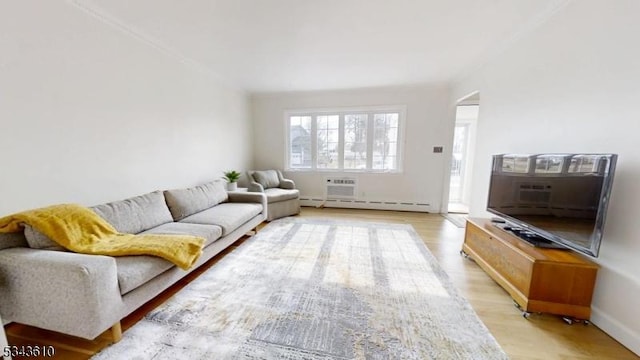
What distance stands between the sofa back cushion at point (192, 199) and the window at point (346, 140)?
2.14 metres

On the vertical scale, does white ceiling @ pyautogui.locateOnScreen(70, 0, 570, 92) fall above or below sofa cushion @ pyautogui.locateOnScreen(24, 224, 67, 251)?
above

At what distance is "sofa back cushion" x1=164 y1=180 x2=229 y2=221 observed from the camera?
8.69 ft

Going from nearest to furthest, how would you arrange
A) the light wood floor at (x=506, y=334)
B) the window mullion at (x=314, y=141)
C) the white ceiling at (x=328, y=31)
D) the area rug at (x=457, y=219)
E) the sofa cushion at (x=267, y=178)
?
the light wood floor at (x=506, y=334)
the white ceiling at (x=328, y=31)
the area rug at (x=457, y=219)
the sofa cushion at (x=267, y=178)
the window mullion at (x=314, y=141)

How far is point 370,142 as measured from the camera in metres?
4.78

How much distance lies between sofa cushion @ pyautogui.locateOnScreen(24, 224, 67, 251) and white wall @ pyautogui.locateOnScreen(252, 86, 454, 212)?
Result: 3.81m

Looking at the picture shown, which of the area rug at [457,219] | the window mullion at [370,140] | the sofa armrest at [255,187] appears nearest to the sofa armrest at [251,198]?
the sofa armrest at [255,187]

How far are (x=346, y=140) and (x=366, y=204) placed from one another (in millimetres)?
1357

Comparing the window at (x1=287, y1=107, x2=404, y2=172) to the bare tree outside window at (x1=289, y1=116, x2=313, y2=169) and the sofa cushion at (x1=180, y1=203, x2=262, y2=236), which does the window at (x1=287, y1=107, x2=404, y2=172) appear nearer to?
the bare tree outside window at (x1=289, y1=116, x2=313, y2=169)

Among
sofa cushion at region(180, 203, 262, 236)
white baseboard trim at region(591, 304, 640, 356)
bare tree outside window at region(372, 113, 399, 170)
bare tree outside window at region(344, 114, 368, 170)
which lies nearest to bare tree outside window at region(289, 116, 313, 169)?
bare tree outside window at region(344, 114, 368, 170)

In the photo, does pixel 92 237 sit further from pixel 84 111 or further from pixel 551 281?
pixel 551 281

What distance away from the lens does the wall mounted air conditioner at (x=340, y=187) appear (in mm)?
4891

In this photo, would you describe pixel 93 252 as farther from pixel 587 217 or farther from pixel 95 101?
pixel 587 217

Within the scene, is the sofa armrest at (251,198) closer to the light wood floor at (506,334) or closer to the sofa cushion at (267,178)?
the sofa cushion at (267,178)

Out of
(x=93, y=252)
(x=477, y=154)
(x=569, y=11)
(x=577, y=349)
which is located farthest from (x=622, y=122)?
(x=93, y=252)
